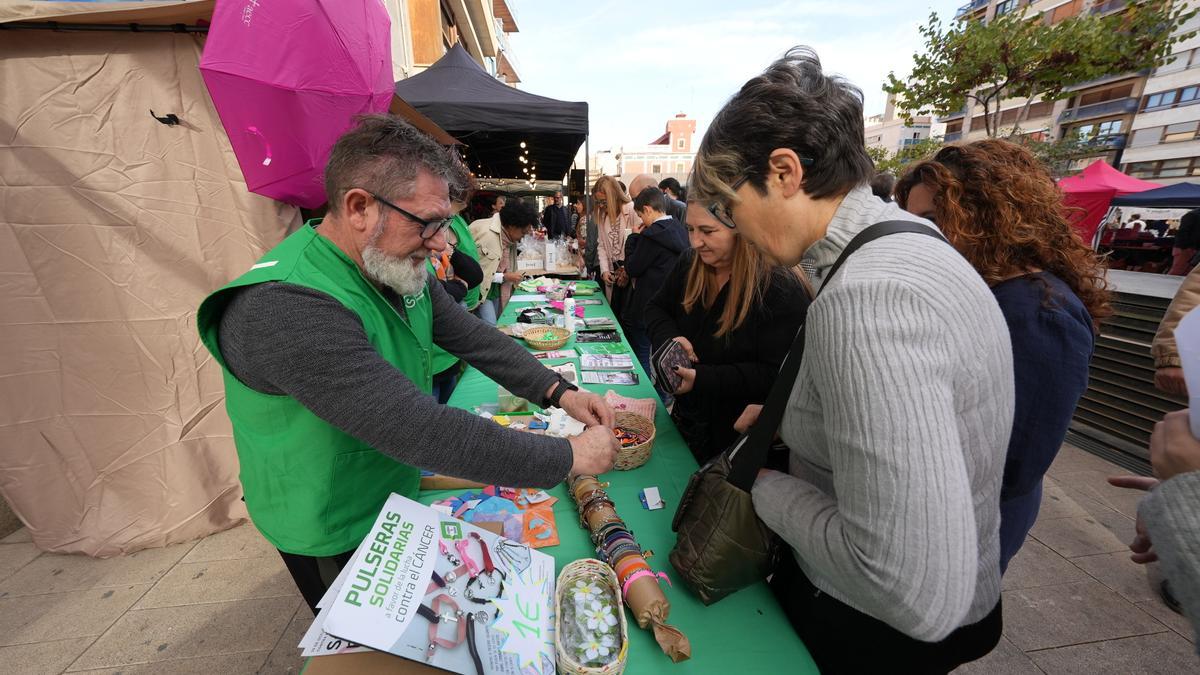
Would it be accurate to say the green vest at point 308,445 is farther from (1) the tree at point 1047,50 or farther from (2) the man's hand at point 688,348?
(1) the tree at point 1047,50

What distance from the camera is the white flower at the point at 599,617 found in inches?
40.5

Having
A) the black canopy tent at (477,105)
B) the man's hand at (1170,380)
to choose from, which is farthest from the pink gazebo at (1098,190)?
the black canopy tent at (477,105)

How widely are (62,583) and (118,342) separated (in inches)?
56.7

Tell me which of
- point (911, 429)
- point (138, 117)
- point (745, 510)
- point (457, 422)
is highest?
point (138, 117)

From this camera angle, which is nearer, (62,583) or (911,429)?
(911,429)

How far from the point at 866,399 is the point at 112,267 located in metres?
3.45

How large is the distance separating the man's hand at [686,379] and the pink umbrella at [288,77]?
1698mm

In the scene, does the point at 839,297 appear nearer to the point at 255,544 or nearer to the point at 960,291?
the point at 960,291

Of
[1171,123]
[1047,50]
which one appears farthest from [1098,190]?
[1171,123]

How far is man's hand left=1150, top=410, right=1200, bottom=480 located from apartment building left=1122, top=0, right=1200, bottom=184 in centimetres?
3607

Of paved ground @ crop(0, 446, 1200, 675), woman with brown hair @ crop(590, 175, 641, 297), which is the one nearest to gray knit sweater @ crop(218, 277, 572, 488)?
paved ground @ crop(0, 446, 1200, 675)

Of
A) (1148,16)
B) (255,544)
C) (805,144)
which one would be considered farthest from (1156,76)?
(255,544)

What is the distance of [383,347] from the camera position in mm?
1246

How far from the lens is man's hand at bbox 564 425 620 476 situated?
1.22 metres
